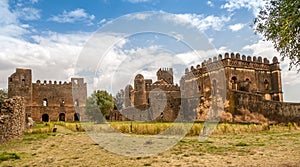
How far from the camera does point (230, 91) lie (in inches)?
1115

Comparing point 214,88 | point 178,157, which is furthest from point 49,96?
point 178,157

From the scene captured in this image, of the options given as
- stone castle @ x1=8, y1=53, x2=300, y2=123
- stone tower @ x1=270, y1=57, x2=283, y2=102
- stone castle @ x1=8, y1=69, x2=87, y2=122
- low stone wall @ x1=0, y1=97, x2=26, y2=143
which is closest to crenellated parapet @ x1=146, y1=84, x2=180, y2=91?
stone castle @ x1=8, y1=53, x2=300, y2=123

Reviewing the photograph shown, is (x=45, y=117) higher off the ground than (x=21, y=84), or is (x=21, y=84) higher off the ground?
(x=21, y=84)

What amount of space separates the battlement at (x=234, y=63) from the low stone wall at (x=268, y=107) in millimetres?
11507

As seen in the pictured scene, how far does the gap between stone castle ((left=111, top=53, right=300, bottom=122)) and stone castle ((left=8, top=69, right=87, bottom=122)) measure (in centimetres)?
1268

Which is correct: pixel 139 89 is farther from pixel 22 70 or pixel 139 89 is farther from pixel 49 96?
pixel 22 70

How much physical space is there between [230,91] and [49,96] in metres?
40.5

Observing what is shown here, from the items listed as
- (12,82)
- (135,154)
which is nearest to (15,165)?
(135,154)

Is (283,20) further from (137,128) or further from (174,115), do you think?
(174,115)

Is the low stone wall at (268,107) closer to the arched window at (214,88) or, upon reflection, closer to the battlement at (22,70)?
the arched window at (214,88)

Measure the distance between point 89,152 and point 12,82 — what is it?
4968 cm

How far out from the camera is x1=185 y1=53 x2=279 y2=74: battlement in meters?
39.7

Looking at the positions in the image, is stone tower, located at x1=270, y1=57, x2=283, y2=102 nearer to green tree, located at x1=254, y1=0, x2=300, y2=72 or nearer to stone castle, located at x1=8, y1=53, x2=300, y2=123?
stone castle, located at x1=8, y1=53, x2=300, y2=123

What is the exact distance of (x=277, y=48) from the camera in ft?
36.9
